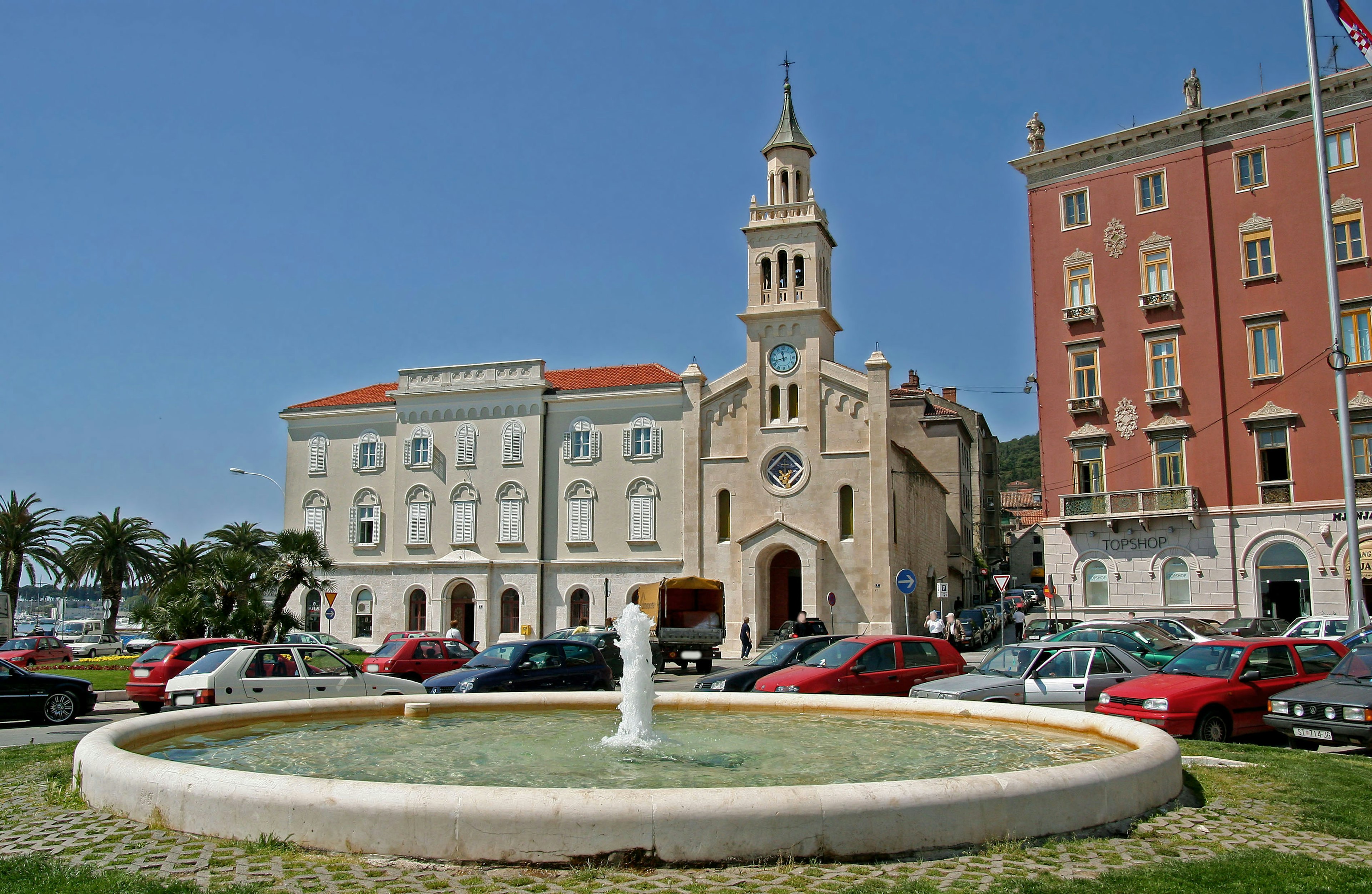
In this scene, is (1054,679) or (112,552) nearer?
(1054,679)

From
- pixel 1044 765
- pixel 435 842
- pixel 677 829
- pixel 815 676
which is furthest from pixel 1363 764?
pixel 435 842


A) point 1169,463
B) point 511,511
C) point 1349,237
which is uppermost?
point 1349,237

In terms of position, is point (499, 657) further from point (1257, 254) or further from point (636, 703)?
point (1257, 254)

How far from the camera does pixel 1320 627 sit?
84.0 ft

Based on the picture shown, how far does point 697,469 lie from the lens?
46.2m

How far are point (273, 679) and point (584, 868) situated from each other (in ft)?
38.5

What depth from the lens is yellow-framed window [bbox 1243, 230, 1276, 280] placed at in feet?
113

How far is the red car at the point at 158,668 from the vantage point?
19312 mm

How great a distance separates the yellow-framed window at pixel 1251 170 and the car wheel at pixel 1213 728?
2741cm

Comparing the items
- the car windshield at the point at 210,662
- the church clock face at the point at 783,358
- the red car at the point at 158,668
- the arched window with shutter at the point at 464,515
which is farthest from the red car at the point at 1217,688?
the arched window with shutter at the point at 464,515

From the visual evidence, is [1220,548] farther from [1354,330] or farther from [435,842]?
[435,842]

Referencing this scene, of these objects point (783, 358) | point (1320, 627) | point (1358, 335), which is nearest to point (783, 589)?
point (783, 358)

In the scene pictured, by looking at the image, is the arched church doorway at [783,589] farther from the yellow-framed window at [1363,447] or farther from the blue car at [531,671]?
the blue car at [531,671]

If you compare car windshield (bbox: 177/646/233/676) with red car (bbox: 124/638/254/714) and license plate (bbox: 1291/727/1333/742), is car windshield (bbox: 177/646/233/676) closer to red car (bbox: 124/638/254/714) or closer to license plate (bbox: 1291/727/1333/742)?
red car (bbox: 124/638/254/714)
